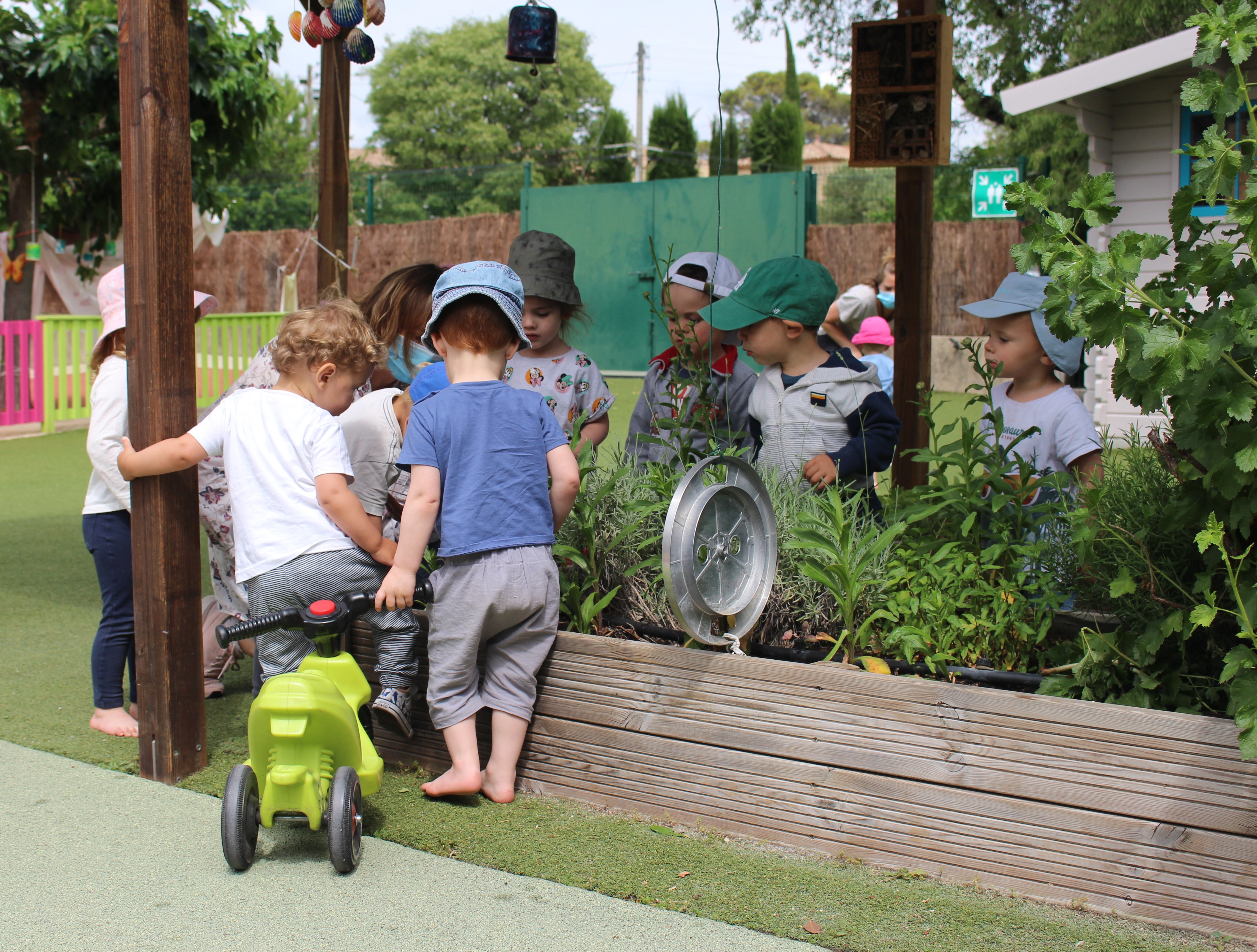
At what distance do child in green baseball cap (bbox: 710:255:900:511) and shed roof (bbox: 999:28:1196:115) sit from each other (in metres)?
6.54

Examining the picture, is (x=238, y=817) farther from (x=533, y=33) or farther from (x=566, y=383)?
(x=533, y=33)

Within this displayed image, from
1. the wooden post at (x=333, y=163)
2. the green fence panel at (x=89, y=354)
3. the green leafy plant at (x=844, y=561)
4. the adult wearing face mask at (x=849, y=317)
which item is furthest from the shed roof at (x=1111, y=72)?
the green fence panel at (x=89, y=354)

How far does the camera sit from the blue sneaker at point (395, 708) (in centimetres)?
298

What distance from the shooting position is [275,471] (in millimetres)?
2918

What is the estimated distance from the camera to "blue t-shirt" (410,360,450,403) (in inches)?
129

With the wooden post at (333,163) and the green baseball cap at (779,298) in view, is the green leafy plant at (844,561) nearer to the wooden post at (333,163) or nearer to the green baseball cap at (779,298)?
the green baseball cap at (779,298)

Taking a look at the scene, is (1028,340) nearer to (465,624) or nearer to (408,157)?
(465,624)

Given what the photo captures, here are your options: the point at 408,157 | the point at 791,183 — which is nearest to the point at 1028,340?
the point at 791,183

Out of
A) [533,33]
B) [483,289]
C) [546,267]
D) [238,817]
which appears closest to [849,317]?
[533,33]

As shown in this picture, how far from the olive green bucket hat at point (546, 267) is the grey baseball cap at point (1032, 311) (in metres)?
1.35

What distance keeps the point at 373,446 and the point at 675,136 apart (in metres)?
33.3

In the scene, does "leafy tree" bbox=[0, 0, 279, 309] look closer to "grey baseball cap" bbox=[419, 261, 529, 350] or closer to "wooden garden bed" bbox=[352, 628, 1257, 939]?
"grey baseball cap" bbox=[419, 261, 529, 350]

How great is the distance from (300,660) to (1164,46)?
8.57 metres

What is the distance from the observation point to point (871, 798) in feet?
8.22
